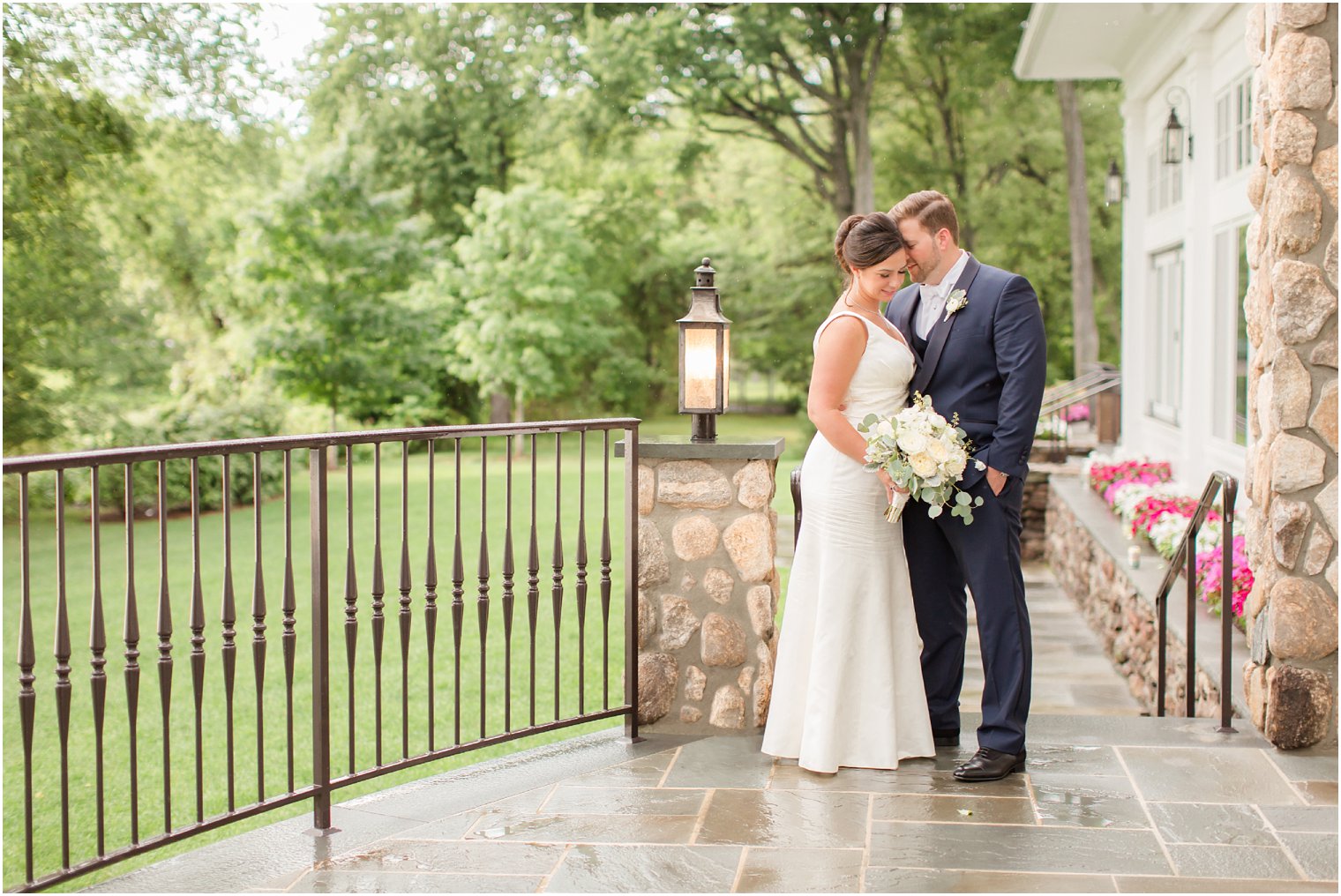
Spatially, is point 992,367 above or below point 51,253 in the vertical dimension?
below

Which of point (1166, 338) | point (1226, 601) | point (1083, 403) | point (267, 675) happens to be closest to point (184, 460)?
point (267, 675)

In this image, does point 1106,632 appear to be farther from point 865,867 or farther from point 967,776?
point 865,867

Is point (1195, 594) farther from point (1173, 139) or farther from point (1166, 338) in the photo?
point (1166, 338)

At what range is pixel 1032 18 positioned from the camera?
29.7 feet

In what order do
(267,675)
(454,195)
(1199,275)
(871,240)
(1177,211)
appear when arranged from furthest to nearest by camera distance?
(454,195), (1177,211), (267,675), (1199,275), (871,240)

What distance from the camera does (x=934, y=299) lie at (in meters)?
3.73

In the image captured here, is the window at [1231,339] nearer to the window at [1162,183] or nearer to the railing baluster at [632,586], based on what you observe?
the window at [1162,183]

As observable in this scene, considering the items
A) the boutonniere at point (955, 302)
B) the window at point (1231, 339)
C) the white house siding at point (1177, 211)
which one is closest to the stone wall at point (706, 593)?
the boutonniere at point (955, 302)

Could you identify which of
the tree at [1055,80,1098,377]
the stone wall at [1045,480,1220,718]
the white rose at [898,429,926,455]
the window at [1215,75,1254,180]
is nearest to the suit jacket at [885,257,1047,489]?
the white rose at [898,429,926,455]

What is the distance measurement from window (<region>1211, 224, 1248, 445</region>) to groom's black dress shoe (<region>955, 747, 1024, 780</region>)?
4.07m

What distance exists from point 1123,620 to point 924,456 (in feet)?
12.9

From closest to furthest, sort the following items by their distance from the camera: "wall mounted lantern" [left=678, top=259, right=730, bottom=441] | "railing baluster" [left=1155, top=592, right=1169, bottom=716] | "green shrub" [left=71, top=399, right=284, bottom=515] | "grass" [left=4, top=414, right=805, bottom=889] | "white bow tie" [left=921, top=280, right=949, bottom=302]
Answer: "white bow tie" [left=921, top=280, right=949, bottom=302]
"wall mounted lantern" [left=678, top=259, right=730, bottom=441]
"railing baluster" [left=1155, top=592, right=1169, bottom=716]
"grass" [left=4, top=414, right=805, bottom=889]
"green shrub" [left=71, top=399, right=284, bottom=515]

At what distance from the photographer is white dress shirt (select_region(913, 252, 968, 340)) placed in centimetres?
367

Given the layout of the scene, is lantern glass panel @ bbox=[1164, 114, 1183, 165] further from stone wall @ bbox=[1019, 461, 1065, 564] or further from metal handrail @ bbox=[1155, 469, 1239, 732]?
metal handrail @ bbox=[1155, 469, 1239, 732]
